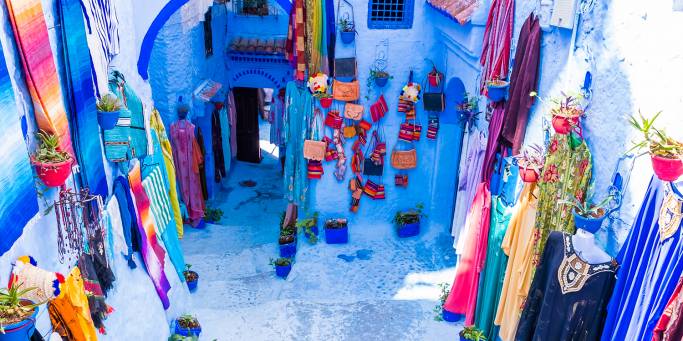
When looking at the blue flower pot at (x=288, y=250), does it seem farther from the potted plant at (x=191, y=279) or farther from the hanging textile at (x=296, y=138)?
the potted plant at (x=191, y=279)

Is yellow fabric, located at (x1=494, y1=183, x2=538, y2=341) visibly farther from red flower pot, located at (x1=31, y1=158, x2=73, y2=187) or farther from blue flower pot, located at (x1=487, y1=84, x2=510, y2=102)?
red flower pot, located at (x1=31, y1=158, x2=73, y2=187)

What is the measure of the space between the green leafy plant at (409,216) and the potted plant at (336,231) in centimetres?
100

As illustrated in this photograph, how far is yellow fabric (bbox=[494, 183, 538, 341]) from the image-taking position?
19.6 feet

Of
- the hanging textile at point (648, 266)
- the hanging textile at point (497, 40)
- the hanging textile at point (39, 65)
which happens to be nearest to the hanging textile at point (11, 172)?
the hanging textile at point (39, 65)

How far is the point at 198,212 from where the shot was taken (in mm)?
11789

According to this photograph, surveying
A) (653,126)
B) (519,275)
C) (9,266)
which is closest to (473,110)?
(519,275)

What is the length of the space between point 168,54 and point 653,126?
8789 millimetres

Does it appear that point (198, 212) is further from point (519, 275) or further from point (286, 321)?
point (519, 275)

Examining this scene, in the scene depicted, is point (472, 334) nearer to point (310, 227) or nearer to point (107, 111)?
point (310, 227)

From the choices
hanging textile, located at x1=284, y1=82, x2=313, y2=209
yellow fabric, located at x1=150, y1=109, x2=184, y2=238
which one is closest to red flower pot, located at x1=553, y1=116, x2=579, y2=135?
hanging textile, located at x1=284, y1=82, x2=313, y2=209

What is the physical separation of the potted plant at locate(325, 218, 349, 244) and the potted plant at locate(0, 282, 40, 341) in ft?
23.6

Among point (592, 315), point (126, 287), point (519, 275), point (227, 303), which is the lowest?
point (227, 303)

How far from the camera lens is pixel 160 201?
25.1 ft

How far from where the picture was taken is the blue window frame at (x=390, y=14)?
9617 mm
